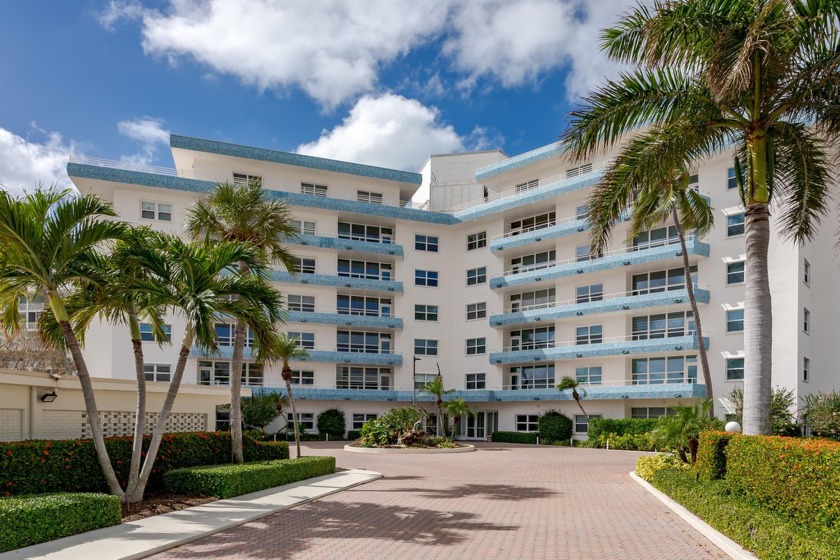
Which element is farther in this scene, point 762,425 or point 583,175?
point 583,175

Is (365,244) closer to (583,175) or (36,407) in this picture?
(583,175)

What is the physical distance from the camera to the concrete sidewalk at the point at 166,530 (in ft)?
36.5

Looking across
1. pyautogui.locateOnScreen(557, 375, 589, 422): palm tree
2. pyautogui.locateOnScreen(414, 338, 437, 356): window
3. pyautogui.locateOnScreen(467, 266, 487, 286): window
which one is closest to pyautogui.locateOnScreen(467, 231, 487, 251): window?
pyautogui.locateOnScreen(467, 266, 487, 286): window

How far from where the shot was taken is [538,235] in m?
50.1

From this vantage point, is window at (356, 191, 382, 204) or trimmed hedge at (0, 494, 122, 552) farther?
window at (356, 191, 382, 204)

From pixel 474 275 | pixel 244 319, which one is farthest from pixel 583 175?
pixel 244 319

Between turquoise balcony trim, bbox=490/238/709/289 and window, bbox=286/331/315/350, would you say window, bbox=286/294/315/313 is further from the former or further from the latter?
turquoise balcony trim, bbox=490/238/709/289

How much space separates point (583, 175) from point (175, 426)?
110ft

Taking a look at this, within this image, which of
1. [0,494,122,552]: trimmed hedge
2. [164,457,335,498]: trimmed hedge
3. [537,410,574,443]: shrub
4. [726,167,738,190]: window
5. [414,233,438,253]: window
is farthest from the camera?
[414,233,438,253]: window

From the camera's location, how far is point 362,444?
38.1 metres

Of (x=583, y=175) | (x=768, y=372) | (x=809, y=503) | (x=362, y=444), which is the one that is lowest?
(x=362, y=444)

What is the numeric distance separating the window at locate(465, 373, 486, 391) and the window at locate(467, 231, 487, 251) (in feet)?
32.6

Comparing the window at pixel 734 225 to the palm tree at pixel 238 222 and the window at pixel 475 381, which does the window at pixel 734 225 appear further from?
the palm tree at pixel 238 222

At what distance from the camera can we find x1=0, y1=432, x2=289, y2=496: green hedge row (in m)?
13.9
